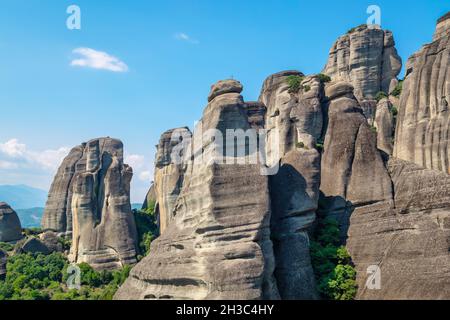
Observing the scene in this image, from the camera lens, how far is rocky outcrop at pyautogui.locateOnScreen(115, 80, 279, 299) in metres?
19.8

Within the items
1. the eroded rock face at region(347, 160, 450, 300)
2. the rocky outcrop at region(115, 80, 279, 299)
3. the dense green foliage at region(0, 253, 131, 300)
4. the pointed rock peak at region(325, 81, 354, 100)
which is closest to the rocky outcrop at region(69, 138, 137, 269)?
the dense green foliage at region(0, 253, 131, 300)

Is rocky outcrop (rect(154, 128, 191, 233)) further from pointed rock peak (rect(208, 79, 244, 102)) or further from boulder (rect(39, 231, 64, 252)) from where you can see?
pointed rock peak (rect(208, 79, 244, 102))

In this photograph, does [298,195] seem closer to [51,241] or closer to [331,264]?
[331,264]

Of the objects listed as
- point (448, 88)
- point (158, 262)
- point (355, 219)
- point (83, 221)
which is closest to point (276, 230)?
point (355, 219)

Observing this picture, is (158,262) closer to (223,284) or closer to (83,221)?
(223,284)

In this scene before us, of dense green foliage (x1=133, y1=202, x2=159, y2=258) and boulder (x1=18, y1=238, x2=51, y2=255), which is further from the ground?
dense green foliage (x1=133, y1=202, x2=159, y2=258)

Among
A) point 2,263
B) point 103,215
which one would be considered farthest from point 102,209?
point 2,263

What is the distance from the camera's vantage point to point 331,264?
78.6ft

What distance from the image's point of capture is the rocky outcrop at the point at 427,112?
30.5m

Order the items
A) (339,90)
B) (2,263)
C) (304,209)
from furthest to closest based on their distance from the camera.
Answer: (2,263) < (339,90) < (304,209)

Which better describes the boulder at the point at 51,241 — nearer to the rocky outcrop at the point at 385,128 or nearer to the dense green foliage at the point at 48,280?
the dense green foliage at the point at 48,280

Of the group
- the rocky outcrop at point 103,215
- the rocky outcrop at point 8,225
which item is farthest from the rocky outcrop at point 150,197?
the rocky outcrop at point 8,225

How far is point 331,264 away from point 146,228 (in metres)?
31.1

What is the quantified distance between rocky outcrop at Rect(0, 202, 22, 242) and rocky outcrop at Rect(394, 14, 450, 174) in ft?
131
